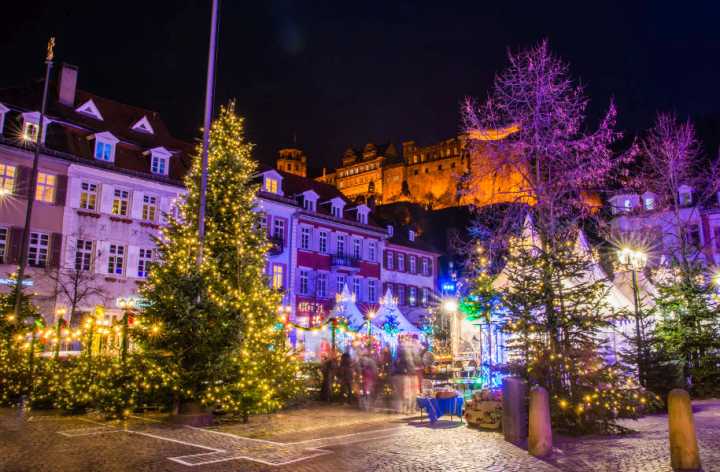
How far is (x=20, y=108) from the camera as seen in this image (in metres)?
28.0

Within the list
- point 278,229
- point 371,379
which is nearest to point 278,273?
point 278,229

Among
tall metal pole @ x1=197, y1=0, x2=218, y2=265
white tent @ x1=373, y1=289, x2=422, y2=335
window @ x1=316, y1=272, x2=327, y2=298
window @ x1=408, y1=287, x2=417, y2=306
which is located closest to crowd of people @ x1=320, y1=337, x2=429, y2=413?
tall metal pole @ x1=197, y1=0, x2=218, y2=265

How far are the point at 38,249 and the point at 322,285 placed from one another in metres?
19.6

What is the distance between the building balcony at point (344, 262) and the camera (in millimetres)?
43250

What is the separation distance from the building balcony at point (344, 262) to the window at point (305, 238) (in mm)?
2541

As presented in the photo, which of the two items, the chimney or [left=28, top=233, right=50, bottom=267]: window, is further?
the chimney

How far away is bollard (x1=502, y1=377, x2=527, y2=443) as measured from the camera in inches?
440

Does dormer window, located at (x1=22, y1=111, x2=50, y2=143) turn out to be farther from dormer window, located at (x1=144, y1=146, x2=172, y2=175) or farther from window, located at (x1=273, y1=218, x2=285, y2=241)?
window, located at (x1=273, y1=218, x2=285, y2=241)

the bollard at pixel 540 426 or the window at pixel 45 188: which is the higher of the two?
the window at pixel 45 188

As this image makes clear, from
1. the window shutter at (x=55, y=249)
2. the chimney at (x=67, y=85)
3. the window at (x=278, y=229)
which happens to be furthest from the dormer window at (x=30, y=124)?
the window at (x=278, y=229)

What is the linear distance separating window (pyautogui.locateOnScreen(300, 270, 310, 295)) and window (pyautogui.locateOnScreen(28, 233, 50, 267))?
1697cm

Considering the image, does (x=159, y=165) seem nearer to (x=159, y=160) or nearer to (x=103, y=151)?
(x=159, y=160)

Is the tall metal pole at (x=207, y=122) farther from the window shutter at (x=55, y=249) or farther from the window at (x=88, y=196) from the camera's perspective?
the window at (x=88, y=196)

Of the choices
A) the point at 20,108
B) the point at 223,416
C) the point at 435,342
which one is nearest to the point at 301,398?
the point at 223,416
